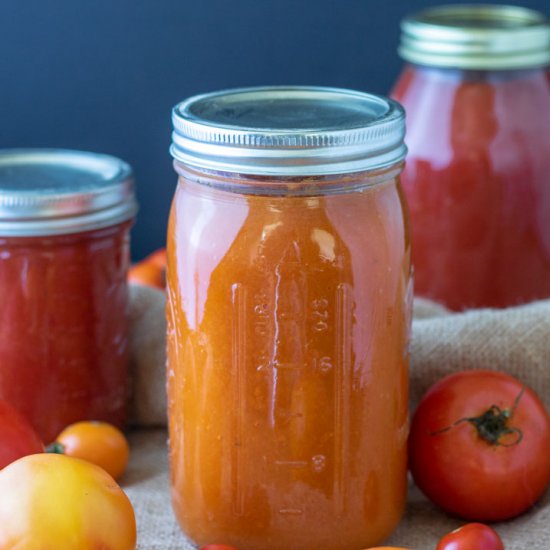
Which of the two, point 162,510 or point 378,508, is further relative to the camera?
point 162,510

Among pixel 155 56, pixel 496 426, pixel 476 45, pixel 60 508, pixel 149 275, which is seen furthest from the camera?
pixel 155 56

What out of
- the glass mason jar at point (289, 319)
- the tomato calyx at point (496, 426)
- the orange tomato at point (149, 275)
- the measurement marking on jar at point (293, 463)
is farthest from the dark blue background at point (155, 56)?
the measurement marking on jar at point (293, 463)

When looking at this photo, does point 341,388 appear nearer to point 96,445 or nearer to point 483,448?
point 483,448

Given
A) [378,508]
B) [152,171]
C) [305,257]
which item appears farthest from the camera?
[152,171]

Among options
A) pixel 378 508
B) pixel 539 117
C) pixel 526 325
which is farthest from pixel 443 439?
pixel 539 117

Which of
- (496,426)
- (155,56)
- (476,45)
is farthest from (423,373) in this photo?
(155,56)

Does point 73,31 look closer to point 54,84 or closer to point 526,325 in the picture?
point 54,84

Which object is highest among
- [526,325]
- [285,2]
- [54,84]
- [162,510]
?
[285,2]

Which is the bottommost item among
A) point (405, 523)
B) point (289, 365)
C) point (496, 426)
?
point (405, 523)
